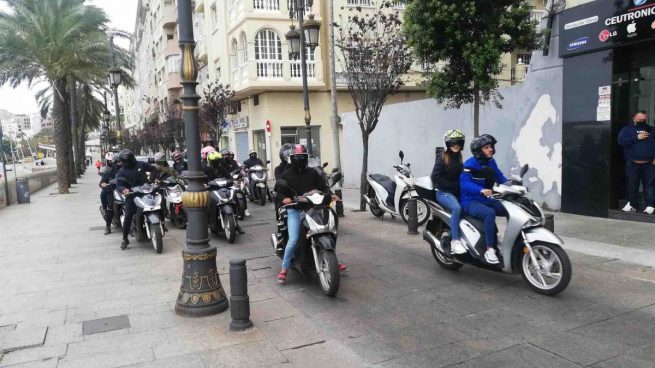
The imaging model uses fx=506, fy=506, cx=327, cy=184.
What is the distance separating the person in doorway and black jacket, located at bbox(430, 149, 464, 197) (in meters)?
4.70

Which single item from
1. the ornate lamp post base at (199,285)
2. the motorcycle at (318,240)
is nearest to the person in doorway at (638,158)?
the motorcycle at (318,240)

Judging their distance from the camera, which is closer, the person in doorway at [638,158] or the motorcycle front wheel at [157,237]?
the motorcycle front wheel at [157,237]

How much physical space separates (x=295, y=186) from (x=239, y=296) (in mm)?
1904

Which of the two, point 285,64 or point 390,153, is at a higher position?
point 285,64

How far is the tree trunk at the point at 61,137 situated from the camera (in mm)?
22125

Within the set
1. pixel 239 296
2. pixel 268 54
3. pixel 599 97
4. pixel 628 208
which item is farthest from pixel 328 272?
pixel 268 54

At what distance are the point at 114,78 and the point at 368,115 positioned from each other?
12.4m

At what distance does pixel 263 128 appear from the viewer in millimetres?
25984

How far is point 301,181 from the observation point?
6289 millimetres

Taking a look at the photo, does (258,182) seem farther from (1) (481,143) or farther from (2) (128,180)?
(1) (481,143)

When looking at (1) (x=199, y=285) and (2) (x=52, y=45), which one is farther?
(2) (x=52, y=45)

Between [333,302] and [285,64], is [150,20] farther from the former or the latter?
[333,302]

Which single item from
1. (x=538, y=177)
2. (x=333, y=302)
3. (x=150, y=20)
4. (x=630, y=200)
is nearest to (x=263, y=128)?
(x=538, y=177)

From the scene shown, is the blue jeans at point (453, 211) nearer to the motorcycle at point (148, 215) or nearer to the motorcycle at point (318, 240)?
the motorcycle at point (318, 240)
